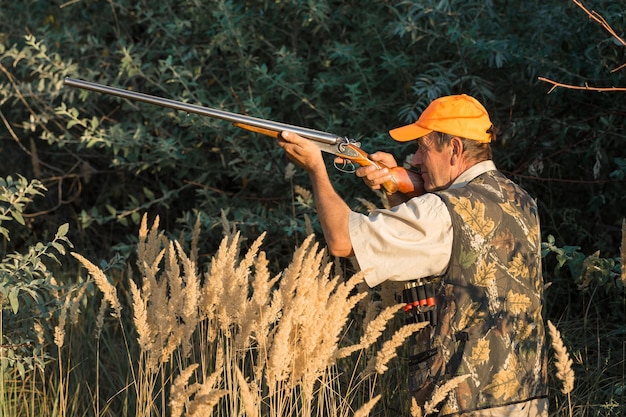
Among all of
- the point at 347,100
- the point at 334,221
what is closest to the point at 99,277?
the point at 334,221

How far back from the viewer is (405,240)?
125 inches

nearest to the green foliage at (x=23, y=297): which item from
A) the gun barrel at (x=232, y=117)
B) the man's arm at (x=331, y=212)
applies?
the gun barrel at (x=232, y=117)

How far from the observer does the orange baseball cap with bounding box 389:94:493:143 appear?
355cm

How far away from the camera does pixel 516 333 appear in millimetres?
3363

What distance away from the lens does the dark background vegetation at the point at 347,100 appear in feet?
17.0

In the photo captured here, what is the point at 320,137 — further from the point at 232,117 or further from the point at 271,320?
the point at 271,320

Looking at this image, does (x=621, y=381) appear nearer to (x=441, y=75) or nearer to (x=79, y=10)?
(x=441, y=75)

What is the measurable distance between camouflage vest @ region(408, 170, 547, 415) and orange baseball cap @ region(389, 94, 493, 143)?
0.79 feet

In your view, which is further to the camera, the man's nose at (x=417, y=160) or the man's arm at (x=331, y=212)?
the man's nose at (x=417, y=160)

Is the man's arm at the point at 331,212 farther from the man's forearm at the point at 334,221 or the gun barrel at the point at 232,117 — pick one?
the gun barrel at the point at 232,117

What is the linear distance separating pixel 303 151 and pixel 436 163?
500mm

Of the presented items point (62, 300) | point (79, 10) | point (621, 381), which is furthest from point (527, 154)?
point (79, 10)

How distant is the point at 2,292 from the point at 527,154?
116 inches

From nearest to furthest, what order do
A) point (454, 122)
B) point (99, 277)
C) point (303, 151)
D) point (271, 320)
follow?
point (271, 320)
point (99, 277)
point (454, 122)
point (303, 151)
